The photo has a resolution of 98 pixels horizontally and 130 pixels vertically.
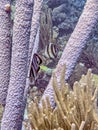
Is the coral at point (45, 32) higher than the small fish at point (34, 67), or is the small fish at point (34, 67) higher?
the small fish at point (34, 67)

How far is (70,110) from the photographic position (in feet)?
7.46

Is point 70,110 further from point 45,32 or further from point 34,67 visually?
point 45,32

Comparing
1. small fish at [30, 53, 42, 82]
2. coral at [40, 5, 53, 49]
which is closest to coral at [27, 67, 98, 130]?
small fish at [30, 53, 42, 82]

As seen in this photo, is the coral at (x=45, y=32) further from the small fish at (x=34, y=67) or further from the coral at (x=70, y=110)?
the coral at (x=70, y=110)

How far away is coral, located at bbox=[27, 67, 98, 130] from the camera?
2.25 m

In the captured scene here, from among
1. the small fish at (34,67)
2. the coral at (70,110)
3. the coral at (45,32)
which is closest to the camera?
the coral at (70,110)

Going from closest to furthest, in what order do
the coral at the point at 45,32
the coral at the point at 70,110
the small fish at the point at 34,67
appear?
the coral at the point at 70,110 → the small fish at the point at 34,67 → the coral at the point at 45,32

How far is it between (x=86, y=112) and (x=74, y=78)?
12.9 feet

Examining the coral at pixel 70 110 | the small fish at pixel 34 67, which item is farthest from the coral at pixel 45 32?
the coral at pixel 70 110

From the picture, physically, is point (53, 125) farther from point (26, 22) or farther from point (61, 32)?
point (61, 32)

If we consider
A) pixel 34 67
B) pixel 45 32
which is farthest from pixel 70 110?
pixel 45 32

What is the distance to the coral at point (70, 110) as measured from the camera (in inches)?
88.6

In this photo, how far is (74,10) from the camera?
1059cm

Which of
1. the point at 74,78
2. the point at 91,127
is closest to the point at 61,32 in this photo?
the point at 74,78
